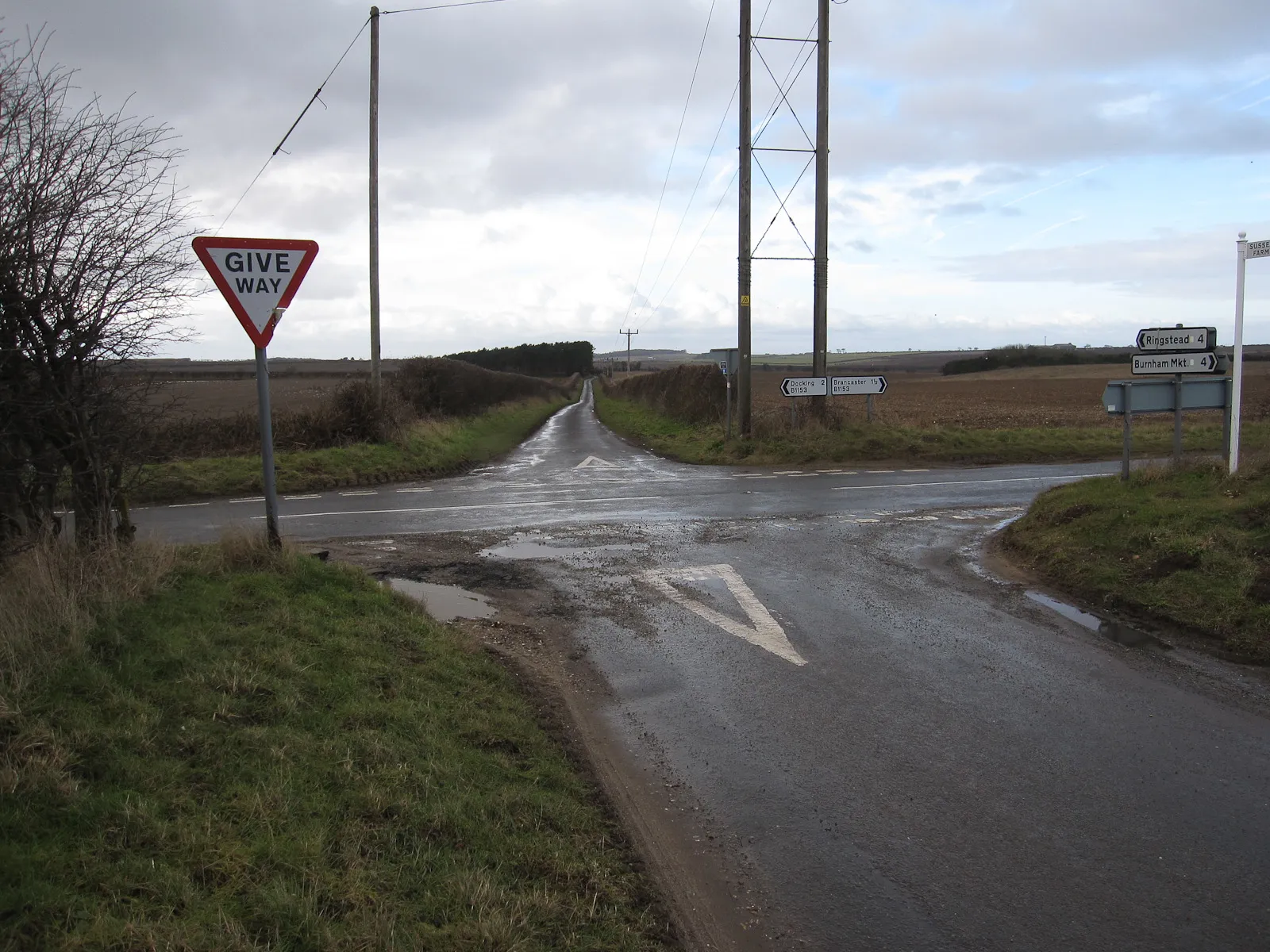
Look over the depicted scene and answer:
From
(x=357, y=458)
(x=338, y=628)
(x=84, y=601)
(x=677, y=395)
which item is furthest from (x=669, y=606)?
(x=677, y=395)

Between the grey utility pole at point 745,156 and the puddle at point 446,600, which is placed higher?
the grey utility pole at point 745,156

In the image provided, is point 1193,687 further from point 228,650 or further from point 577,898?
point 228,650

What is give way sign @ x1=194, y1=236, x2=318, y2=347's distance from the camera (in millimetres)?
6594

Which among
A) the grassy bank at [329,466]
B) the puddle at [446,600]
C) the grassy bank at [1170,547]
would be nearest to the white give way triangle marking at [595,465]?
the grassy bank at [329,466]

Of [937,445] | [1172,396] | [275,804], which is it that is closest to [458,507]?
[1172,396]

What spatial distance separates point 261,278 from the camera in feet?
22.1

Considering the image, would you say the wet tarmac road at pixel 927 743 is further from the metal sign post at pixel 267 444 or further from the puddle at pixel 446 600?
the metal sign post at pixel 267 444

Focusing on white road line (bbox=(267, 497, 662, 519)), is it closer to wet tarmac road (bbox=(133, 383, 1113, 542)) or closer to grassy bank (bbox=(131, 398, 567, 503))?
wet tarmac road (bbox=(133, 383, 1113, 542))

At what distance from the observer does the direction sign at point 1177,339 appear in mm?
10797

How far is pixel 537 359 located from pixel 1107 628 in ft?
399

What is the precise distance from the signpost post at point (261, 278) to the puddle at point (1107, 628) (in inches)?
248

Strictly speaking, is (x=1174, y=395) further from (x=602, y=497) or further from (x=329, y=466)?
(x=329, y=466)

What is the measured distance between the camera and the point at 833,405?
24312 mm

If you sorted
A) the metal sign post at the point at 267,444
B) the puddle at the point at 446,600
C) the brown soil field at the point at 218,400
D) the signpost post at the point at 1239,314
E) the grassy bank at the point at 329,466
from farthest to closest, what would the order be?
the grassy bank at the point at 329,466
the signpost post at the point at 1239,314
the puddle at the point at 446,600
the brown soil field at the point at 218,400
the metal sign post at the point at 267,444
